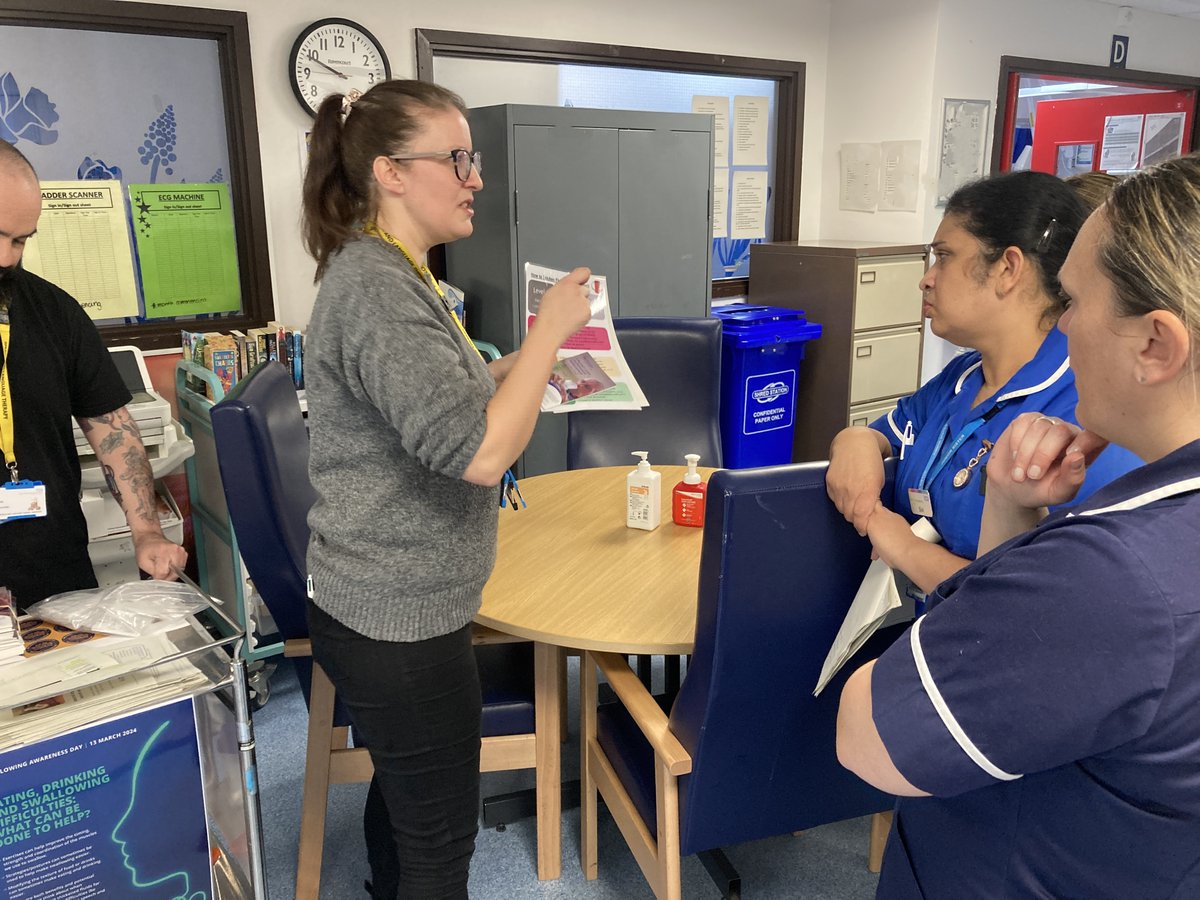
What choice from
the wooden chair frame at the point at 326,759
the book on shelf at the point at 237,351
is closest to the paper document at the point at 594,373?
the wooden chair frame at the point at 326,759

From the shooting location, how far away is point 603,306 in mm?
2014

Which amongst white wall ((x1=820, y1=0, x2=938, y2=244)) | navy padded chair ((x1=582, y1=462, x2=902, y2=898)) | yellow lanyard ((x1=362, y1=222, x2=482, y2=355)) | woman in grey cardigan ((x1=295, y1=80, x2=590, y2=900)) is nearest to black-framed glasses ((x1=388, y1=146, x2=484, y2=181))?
woman in grey cardigan ((x1=295, y1=80, x2=590, y2=900))

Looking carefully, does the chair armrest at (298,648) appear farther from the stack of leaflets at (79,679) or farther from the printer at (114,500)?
the printer at (114,500)

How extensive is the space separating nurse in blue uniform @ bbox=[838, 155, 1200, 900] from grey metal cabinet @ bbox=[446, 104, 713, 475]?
2.58 metres

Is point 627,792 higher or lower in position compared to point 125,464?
lower

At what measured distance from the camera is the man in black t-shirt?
4.98 ft

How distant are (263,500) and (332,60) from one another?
216 cm

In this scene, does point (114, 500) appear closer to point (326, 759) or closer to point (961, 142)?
point (326, 759)

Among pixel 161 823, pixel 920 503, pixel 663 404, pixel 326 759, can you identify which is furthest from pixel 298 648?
pixel 663 404

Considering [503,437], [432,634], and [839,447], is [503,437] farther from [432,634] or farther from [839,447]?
[839,447]

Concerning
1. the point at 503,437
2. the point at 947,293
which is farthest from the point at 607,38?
the point at 503,437

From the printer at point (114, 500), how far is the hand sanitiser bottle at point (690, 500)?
125 cm

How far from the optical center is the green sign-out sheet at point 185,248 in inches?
116

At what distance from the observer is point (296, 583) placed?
165 centimetres
